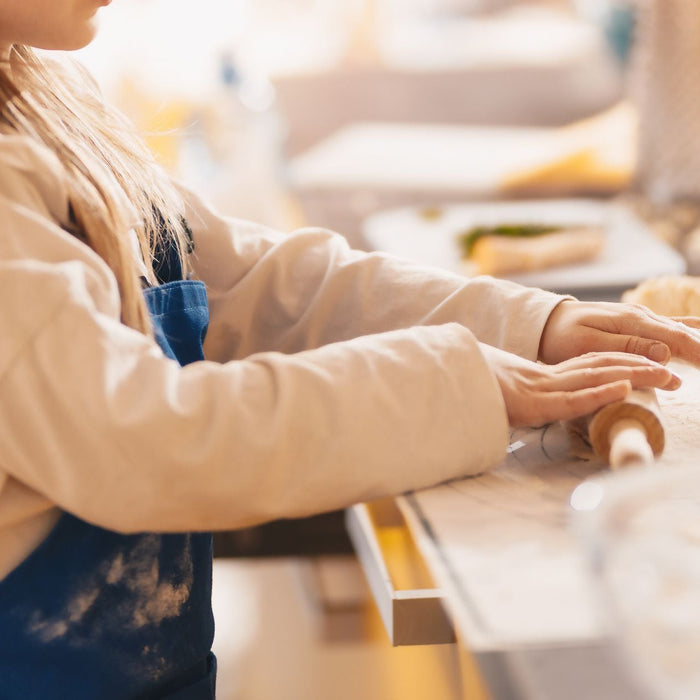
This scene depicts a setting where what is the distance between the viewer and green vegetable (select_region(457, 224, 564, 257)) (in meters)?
1.42

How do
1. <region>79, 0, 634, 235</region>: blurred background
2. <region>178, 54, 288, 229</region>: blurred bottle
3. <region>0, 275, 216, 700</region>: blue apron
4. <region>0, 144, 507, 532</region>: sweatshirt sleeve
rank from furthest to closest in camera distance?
<region>178, 54, 288, 229</region>: blurred bottle → <region>79, 0, 634, 235</region>: blurred background → <region>0, 275, 216, 700</region>: blue apron → <region>0, 144, 507, 532</region>: sweatshirt sleeve

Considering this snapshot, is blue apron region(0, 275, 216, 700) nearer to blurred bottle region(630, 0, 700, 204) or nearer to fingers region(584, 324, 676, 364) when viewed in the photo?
fingers region(584, 324, 676, 364)

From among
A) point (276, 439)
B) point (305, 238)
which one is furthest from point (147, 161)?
point (276, 439)

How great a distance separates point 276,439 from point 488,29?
3308 millimetres

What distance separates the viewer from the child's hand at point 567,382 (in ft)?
2.10

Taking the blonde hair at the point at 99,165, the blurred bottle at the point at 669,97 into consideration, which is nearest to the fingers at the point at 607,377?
the blonde hair at the point at 99,165

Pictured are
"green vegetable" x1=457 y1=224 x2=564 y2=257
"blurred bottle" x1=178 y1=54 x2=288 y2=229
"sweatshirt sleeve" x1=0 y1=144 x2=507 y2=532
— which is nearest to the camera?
"sweatshirt sleeve" x1=0 y1=144 x2=507 y2=532

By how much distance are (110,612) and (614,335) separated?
16.3 inches

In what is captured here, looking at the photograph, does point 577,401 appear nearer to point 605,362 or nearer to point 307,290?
point 605,362

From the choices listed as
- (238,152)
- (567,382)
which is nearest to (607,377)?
(567,382)

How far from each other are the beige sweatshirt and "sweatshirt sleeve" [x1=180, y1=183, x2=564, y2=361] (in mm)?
181

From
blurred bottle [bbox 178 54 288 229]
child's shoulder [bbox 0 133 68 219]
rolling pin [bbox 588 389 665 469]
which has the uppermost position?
child's shoulder [bbox 0 133 68 219]

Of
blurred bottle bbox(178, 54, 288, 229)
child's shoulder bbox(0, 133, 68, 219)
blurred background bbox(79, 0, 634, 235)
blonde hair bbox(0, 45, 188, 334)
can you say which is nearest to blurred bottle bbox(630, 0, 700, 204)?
blurred background bbox(79, 0, 634, 235)

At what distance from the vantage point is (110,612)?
705 mm
